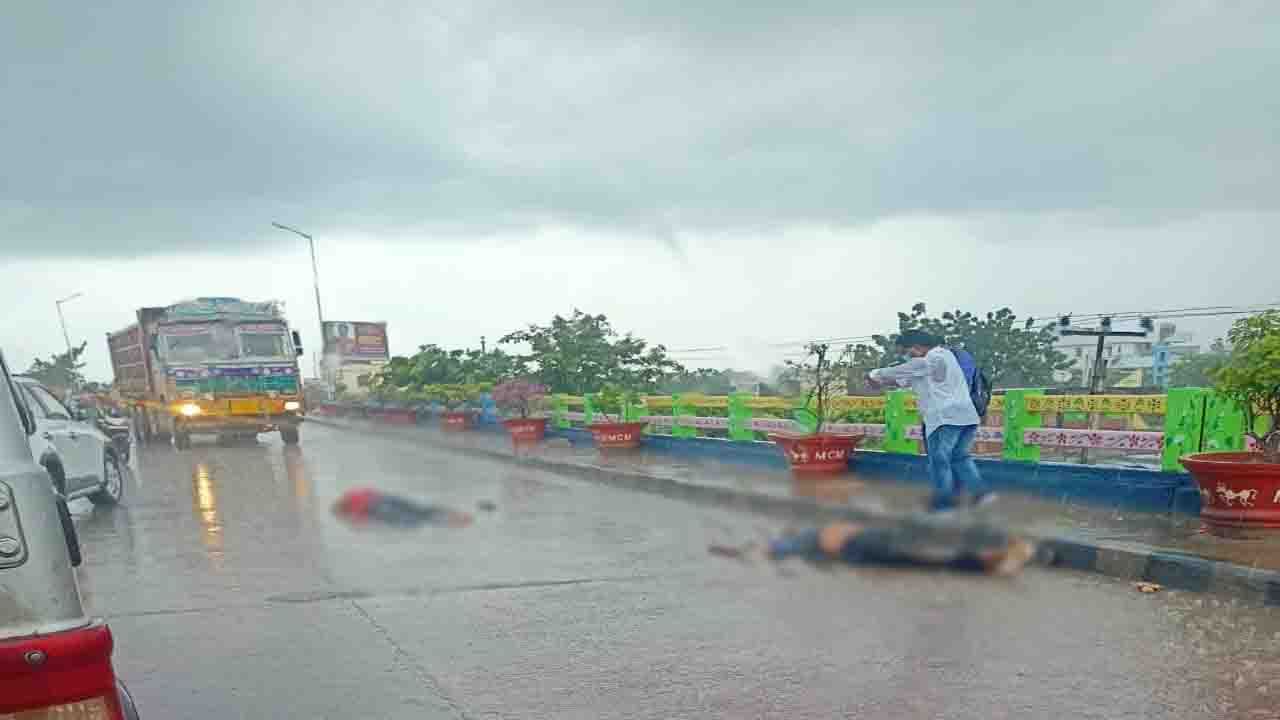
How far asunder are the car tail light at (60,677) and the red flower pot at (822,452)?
8621 mm

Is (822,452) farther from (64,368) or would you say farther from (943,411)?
(64,368)

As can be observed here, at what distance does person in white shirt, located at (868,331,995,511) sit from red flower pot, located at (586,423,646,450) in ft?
24.8

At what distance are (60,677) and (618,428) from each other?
12915 millimetres

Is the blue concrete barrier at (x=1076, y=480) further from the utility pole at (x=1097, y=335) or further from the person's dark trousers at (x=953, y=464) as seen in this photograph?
the person's dark trousers at (x=953, y=464)

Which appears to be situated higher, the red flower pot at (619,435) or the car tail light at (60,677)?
the car tail light at (60,677)

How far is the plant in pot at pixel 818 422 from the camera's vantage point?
10102 millimetres

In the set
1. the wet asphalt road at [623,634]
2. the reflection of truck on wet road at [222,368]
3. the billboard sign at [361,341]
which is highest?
the billboard sign at [361,341]

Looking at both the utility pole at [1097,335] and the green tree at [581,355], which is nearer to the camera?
the utility pole at [1097,335]

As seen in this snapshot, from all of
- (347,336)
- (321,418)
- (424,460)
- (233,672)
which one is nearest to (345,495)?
(424,460)

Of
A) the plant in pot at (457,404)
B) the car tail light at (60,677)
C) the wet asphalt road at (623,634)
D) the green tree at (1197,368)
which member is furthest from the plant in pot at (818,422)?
the plant in pot at (457,404)

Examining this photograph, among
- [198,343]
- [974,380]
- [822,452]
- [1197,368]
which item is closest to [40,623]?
[974,380]

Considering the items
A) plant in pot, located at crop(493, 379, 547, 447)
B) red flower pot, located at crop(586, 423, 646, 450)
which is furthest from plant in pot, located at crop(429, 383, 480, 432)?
red flower pot, located at crop(586, 423, 646, 450)

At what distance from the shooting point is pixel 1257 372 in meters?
6.09

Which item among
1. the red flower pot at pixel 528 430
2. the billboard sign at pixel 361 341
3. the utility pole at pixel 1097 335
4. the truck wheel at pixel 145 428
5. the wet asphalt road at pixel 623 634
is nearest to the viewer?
the wet asphalt road at pixel 623 634
